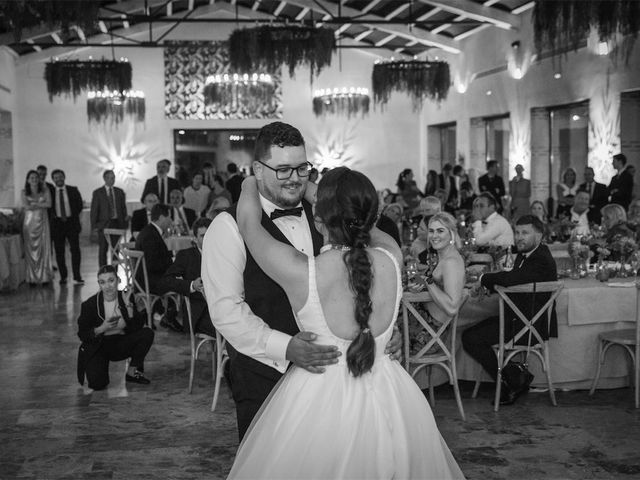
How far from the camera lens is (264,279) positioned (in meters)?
2.50

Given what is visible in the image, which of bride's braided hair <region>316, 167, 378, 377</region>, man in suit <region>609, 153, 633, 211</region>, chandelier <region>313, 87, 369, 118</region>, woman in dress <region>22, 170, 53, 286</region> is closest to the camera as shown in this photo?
bride's braided hair <region>316, 167, 378, 377</region>

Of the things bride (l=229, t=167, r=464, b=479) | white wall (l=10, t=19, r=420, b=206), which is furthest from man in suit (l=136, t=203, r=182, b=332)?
white wall (l=10, t=19, r=420, b=206)

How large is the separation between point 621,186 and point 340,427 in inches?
366

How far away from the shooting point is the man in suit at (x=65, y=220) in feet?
37.1

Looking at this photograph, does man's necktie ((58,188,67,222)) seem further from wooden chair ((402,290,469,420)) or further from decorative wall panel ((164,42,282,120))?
decorative wall panel ((164,42,282,120))

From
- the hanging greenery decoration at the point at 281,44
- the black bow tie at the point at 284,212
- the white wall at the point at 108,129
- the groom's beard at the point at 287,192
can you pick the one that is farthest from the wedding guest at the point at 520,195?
the groom's beard at the point at 287,192

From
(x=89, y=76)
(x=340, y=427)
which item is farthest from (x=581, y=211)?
(x=89, y=76)

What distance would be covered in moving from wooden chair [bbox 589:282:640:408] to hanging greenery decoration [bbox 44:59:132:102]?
985 cm

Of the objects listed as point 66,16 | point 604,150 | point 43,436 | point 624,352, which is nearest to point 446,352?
point 624,352

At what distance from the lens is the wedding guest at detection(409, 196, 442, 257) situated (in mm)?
7031

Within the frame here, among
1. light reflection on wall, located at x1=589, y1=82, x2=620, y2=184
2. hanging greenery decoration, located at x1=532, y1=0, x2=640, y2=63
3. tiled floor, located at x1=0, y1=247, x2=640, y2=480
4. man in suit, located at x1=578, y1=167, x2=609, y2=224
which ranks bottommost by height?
tiled floor, located at x1=0, y1=247, x2=640, y2=480

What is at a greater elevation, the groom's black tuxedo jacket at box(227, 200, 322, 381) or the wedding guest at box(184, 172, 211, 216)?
the wedding guest at box(184, 172, 211, 216)

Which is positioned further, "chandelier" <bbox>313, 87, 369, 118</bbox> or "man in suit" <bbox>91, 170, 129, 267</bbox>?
"chandelier" <bbox>313, 87, 369, 118</bbox>

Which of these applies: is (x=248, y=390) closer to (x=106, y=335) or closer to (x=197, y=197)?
(x=106, y=335)
